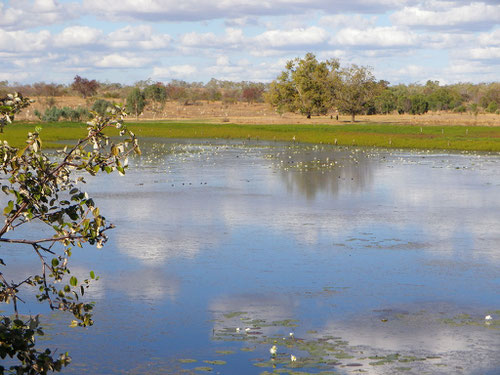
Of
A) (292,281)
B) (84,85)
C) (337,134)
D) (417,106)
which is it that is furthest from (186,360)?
(84,85)

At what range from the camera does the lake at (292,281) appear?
10117mm

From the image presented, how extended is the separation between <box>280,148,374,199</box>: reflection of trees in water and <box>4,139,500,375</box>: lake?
0.44m

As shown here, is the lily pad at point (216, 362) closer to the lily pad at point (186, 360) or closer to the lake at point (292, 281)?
the lake at point (292, 281)

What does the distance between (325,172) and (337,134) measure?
33.6 metres

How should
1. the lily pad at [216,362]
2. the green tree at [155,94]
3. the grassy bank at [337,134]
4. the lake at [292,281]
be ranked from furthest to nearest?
the green tree at [155,94] → the grassy bank at [337,134] → the lake at [292,281] → the lily pad at [216,362]

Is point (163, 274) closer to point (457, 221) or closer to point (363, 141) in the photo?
point (457, 221)

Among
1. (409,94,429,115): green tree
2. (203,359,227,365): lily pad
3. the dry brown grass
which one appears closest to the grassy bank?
the dry brown grass

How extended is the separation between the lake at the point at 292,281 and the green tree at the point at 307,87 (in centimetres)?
7008

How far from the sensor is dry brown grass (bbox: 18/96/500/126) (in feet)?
306

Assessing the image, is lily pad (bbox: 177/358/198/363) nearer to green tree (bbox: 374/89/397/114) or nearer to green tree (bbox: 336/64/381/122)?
green tree (bbox: 336/64/381/122)

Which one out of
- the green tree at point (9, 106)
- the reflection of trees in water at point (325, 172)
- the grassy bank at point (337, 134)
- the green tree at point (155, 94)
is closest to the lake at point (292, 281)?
the reflection of trees in water at point (325, 172)

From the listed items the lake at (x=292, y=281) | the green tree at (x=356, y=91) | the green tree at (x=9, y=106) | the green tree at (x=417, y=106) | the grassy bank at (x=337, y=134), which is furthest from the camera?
the green tree at (x=417, y=106)

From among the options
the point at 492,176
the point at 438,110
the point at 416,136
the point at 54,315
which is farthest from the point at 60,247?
the point at 438,110

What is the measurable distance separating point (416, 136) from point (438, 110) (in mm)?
60274
